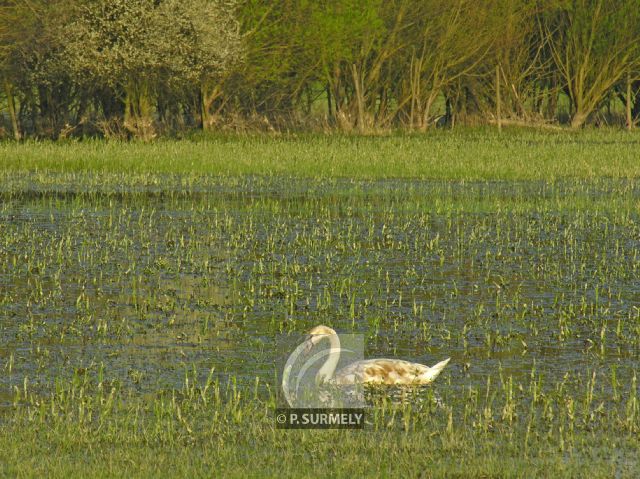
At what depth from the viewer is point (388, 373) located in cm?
1046

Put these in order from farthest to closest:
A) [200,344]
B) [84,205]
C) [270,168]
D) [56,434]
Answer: [270,168], [84,205], [200,344], [56,434]

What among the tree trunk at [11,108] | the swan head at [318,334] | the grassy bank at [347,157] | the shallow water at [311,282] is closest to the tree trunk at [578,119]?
the grassy bank at [347,157]

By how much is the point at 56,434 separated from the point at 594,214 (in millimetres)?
16178

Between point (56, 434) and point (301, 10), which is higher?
point (301, 10)

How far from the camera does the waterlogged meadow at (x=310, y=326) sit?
28.8ft

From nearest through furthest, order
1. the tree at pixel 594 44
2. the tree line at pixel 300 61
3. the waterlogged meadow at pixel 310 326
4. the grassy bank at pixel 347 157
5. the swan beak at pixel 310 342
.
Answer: the waterlogged meadow at pixel 310 326
the swan beak at pixel 310 342
the grassy bank at pixel 347 157
the tree line at pixel 300 61
the tree at pixel 594 44

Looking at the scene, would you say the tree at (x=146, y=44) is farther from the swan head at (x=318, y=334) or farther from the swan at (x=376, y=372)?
the swan at (x=376, y=372)

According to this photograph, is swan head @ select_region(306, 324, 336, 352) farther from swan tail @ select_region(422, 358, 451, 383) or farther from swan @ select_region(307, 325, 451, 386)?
swan tail @ select_region(422, 358, 451, 383)

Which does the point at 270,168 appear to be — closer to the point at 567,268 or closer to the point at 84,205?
the point at 84,205

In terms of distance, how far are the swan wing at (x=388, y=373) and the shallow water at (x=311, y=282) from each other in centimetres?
27

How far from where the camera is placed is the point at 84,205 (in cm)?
2569

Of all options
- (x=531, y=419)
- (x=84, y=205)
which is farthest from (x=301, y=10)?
(x=531, y=419)

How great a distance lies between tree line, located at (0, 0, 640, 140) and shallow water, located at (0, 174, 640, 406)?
62.9ft

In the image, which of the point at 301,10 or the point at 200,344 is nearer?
the point at 200,344
